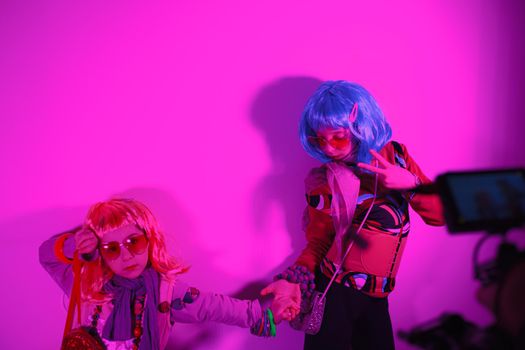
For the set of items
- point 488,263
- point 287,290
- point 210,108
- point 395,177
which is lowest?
point 287,290

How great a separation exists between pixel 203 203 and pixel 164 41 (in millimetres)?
620

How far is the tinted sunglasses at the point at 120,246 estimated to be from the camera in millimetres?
1197

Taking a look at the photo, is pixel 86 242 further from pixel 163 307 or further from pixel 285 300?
pixel 285 300

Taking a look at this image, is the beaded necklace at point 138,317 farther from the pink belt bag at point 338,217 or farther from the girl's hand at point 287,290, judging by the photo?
the pink belt bag at point 338,217

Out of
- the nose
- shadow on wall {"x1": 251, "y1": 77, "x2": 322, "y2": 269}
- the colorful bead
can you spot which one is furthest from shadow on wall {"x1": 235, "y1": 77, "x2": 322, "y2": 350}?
the nose

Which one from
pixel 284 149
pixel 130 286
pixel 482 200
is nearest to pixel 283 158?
pixel 284 149

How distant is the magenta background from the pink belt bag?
27 centimetres

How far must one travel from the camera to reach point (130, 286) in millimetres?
1258

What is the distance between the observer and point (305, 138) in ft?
4.43

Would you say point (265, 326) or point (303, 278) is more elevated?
point (303, 278)

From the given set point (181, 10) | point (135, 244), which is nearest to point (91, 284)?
point (135, 244)

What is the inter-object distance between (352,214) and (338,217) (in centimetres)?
5

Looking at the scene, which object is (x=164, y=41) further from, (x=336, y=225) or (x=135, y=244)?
(x=336, y=225)

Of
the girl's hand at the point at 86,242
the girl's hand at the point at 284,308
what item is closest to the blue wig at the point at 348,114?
the girl's hand at the point at 284,308
